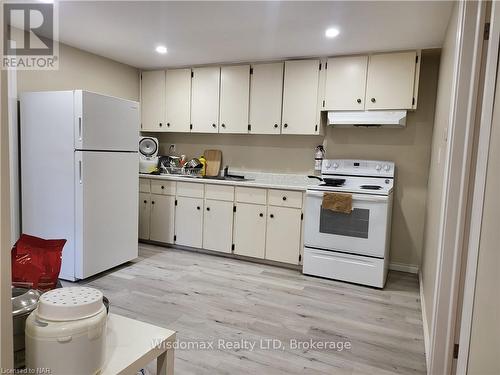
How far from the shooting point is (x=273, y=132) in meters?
3.87

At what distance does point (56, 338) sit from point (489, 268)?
114 cm

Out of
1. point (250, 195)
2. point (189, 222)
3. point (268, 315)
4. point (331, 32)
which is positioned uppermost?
point (331, 32)

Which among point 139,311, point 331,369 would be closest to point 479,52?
point 331,369

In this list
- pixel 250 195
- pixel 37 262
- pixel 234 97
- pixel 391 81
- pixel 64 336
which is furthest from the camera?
pixel 234 97

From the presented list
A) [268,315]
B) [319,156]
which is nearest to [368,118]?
[319,156]

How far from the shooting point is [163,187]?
166 inches

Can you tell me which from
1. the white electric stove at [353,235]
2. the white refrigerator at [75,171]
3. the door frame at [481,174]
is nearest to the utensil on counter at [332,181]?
the white electric stove at [353,235]

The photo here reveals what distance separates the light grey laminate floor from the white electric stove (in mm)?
133

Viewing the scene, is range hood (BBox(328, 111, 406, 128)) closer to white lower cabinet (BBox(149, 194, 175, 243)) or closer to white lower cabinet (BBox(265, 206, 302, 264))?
white lower cabinet (BBox(265, 206, 302, 264))

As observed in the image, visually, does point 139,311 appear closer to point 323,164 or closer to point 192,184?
point 192,184

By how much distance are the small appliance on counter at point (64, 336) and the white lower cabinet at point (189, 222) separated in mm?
3275

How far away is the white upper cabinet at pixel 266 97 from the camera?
3.80 m

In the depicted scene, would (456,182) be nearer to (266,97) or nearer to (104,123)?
(266,97)

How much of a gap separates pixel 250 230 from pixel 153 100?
7.15 feet
